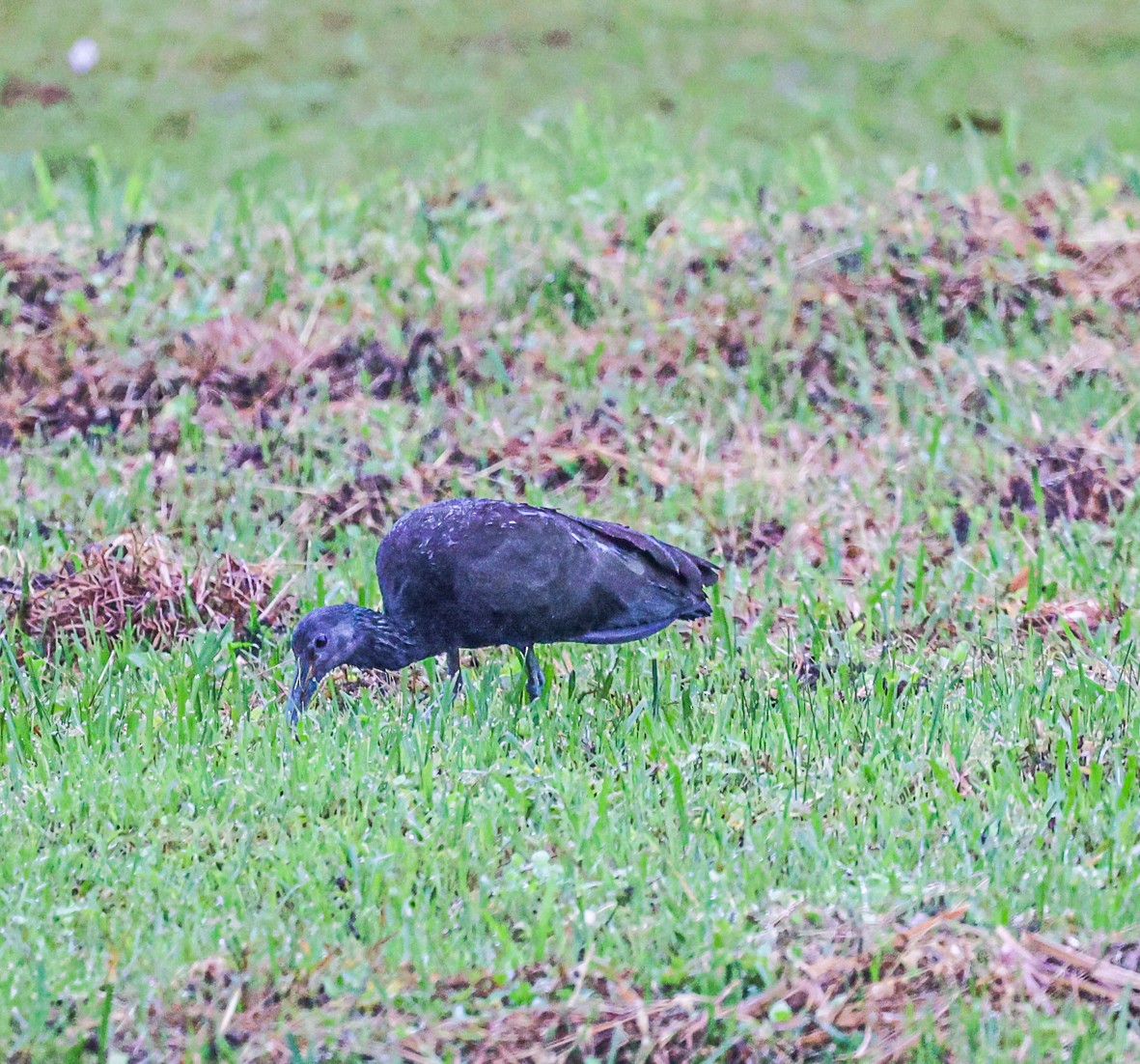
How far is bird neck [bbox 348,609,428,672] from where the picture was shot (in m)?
5.34

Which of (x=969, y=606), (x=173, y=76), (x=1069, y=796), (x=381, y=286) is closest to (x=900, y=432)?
(x=969, y=606)

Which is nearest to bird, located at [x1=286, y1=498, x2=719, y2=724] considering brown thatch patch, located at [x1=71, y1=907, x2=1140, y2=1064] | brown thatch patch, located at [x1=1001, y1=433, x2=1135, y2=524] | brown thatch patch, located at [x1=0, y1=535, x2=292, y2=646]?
brown thatch patch, located at [x1=0, y1=535, x2=292, y2=646]

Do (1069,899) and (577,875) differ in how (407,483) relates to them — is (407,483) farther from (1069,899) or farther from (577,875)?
(1069,899)

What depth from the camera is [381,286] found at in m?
8.80

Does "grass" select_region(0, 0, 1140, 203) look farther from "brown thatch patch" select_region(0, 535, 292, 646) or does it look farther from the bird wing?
the bird wing

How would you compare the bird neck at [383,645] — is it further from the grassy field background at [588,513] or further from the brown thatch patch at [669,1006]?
the brown thatch patch at [669,1006]

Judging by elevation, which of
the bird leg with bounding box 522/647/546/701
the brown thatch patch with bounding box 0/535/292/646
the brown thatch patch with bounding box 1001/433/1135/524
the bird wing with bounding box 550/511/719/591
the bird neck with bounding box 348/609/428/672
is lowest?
the brown thatch patch with bounding box 1001/433/1135/524

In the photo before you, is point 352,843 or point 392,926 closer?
point 392,926

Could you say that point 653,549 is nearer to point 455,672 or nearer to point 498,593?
point 498,593

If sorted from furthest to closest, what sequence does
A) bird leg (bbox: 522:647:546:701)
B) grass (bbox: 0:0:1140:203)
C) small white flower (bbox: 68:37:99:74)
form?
small white flower (bbox: 68:37:99:74) → grass (bbox: 0:0:1140:203) → bird leg (bbox: 522:647:546:701)

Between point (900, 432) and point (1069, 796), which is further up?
point (1069, 796)

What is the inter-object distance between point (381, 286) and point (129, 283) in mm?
1306

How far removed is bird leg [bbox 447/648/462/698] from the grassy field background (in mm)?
105

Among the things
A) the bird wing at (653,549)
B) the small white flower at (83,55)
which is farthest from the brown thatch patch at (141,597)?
the small white flower at (83,55)
